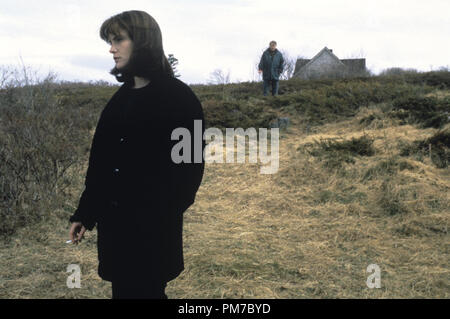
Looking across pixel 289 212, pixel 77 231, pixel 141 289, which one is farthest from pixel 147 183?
pixel 289 212

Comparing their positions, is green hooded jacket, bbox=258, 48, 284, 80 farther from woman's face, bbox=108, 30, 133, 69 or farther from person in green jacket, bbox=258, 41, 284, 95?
woman's face, bbox=108, 30, 133, 69

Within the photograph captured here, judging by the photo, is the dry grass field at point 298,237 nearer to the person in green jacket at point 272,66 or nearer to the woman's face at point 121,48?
the woman's face at point 121,48

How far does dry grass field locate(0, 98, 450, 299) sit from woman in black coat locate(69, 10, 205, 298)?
1.67 meters

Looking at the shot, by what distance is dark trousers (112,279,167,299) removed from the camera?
6.35 ft

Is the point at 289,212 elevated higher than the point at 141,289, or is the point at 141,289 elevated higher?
the point at 141,289

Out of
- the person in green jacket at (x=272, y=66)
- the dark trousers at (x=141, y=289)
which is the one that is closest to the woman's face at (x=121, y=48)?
the dark trousers at (x=141, y=289)

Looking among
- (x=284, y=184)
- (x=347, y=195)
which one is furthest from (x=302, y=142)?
(x=347, y=195)

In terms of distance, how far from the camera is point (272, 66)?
12.9 metres

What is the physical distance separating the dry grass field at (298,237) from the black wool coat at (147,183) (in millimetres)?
1687

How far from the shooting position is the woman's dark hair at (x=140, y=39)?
1.85 meters

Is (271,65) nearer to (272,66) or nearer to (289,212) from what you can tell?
(272,66)

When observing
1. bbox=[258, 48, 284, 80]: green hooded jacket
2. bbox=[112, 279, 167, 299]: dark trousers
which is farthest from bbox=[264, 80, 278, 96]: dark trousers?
bbox=[112, 279, 167, 299]: dark trousers

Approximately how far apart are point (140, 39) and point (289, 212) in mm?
4433
